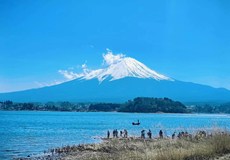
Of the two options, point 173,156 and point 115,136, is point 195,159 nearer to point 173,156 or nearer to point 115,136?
point 173,156

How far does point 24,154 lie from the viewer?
2914cm

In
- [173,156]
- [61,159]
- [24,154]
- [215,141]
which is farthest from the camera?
[24,154]

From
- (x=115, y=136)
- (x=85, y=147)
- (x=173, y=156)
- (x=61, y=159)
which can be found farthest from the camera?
(x=115, y=136)

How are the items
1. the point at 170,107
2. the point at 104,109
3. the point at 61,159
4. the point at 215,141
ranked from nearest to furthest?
the point at 215,141 < the point at 61,159 < the point at 170,107 < the point at 104,109

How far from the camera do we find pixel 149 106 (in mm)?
176750

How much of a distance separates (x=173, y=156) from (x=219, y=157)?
5.10 ft

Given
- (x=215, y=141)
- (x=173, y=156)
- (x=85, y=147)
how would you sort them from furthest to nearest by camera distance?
(x=85, y=147)
(x=215, y=141)
(x=173, y=156)

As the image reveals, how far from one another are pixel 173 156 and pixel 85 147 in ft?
59.8

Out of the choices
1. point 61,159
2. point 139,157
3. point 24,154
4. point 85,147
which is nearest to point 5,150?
point 24,154

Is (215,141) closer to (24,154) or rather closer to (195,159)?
(195,159)

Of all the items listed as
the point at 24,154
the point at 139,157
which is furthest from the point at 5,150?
the point at 139,157

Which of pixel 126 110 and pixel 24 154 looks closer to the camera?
pixel 24 154

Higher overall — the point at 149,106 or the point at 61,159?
the point at 149,106

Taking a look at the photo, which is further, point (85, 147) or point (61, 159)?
point (85, 147)
